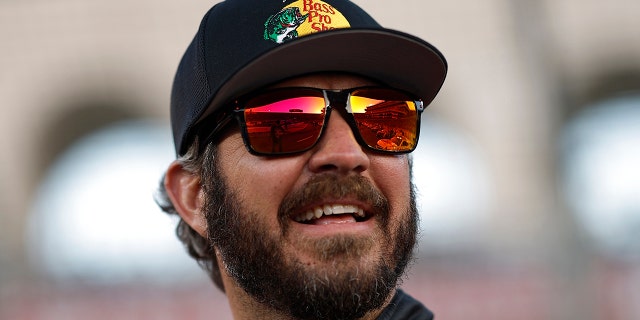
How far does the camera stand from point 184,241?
2727 mm

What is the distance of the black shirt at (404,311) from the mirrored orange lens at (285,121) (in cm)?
44

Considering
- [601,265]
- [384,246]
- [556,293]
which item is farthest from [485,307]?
[384,246]

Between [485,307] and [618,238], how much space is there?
411 cm

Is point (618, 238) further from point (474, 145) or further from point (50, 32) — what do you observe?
point (50, 32)

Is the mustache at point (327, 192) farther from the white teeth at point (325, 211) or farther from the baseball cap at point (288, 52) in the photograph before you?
the baseball cap at point (288, 52)

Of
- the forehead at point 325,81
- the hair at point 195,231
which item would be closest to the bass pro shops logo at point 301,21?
the forehead at point 325,81

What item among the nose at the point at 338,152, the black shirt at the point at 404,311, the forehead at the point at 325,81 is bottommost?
the black shirt at the point at 404,311

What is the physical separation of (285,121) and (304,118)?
0.20 ft

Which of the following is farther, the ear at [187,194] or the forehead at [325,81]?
the ear at [187,194]

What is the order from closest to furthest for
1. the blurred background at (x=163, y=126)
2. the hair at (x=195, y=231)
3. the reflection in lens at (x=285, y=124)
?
1. the reflection in lens at (x=285, y=124)
2. the hair at (x=195, y=231)
3. the blurred background at (x=163, y=126)

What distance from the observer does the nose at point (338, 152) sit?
188cm

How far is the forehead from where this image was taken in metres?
1.99

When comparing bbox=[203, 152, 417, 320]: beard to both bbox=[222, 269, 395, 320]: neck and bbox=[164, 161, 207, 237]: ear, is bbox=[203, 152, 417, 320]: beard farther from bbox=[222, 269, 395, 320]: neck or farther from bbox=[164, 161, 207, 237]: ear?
bbox=[164, 161, 207, 237]: ear

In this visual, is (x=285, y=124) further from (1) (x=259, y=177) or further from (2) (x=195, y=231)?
(2) (x=195, y=231)
